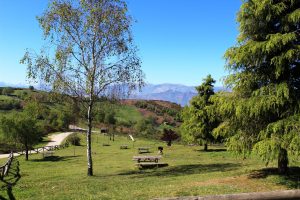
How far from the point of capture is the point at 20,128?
42.4 meters

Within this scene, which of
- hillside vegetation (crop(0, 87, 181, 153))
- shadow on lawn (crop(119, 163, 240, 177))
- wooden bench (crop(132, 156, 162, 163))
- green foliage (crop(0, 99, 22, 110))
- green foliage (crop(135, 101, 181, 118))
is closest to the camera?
shadow on lawn (crop(119, 163, 240, 177))

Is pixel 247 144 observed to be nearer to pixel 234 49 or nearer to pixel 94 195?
pixel 234 49

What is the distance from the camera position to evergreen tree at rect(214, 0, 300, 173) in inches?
570

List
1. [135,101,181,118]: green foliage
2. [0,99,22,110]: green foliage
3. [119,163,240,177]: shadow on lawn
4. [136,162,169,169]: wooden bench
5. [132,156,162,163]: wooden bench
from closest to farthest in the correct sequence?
[119,163,240,177]: shadow on lawn → [136,162,169,169]: wooden bench → [132,156,162,163]: wooden bench → [0,99,22,110]: green foliage → [135,101,181,118]: green foliage

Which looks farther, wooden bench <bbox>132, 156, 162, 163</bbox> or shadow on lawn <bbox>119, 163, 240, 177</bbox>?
wooden bench <bbox>132, 156, 162, 163</bbox>

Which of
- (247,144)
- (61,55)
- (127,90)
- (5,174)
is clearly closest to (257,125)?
(247,144)

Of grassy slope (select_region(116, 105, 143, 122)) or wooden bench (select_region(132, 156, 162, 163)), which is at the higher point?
grassy slope (select_region(116, 105, 143, 122))

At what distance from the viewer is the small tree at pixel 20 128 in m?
42.2

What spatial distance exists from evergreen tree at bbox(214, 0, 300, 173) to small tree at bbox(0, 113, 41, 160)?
31706mm

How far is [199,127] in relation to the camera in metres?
42.8

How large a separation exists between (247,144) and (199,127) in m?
26.9

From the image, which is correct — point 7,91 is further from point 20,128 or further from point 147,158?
point 147,158

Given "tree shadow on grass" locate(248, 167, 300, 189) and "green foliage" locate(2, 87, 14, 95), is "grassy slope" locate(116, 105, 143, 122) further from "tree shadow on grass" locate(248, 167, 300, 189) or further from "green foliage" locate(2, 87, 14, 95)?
"tree shadow on grass" locate(248, 167, 300, 189)

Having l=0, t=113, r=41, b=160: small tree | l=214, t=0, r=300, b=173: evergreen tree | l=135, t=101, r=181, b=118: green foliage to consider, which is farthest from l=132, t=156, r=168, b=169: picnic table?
l=135, t=101, r=181, b=118: green foliage
